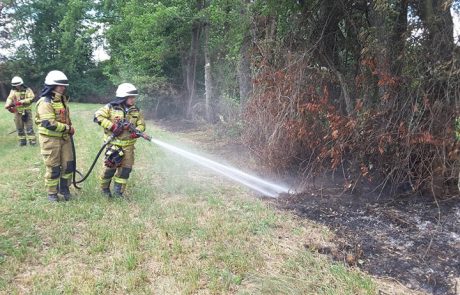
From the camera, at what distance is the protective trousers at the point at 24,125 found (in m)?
11.1

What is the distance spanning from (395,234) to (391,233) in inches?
2.0

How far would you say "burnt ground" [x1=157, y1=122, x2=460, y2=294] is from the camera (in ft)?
13.4

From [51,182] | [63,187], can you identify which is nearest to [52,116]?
[51,182]

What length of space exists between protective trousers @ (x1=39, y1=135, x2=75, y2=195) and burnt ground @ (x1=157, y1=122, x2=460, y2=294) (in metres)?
3.33

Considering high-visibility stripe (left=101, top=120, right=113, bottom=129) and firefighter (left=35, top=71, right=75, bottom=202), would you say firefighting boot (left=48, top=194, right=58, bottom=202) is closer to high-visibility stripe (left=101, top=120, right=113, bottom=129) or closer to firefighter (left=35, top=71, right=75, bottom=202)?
firefighter (left=35, top=71, right=75, bottom=202)

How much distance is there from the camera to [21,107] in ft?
36.1

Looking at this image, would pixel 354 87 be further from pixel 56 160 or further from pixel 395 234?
pixel 56 160

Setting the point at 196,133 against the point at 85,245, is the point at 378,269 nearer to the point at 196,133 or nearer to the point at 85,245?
the point at 85,245

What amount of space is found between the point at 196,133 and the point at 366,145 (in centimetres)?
926

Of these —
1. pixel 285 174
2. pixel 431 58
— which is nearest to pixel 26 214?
pixel 285 174

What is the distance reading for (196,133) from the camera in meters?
14.7

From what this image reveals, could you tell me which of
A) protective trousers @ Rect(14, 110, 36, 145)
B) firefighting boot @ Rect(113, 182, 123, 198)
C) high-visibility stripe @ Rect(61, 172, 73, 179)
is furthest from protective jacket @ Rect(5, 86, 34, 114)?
firefighting boot @ Rect(113, 182, 123, 198)

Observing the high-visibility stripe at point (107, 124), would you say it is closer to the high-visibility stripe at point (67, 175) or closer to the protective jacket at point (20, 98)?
the high-visibility stripe at point (67, 175)

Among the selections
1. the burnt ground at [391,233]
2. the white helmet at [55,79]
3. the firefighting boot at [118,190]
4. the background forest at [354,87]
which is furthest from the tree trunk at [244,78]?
the white helmet at [55,79]
